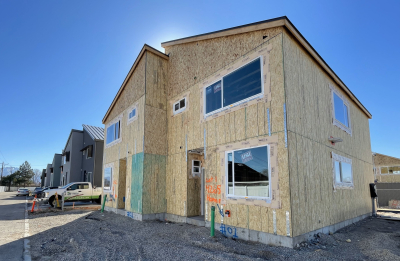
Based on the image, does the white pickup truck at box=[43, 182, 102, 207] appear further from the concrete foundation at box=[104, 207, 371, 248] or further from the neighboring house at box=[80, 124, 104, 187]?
the concrete foundation at box=[104, 207, 371, 248]

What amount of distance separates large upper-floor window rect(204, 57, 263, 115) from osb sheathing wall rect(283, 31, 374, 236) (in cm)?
103

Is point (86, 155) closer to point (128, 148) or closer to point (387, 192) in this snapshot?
point (128, 148)

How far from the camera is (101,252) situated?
646 centimetres

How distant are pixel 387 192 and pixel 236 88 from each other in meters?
19.4

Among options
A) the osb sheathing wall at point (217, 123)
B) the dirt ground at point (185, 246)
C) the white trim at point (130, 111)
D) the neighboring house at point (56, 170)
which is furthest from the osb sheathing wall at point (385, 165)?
the neighboring house at point (56, 170)

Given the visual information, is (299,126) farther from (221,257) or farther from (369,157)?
(369,157)

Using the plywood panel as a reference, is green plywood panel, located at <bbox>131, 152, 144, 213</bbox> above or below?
below

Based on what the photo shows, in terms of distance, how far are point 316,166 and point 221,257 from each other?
14.1ft

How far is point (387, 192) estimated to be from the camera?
20.6 metres

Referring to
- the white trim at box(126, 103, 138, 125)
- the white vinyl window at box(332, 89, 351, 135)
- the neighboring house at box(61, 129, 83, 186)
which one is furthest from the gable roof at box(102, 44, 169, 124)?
the neighboring house at box(61, 129, 83, 186)

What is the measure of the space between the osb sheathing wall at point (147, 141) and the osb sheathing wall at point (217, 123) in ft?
1.41

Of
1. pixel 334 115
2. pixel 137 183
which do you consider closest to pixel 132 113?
pixel 137 183

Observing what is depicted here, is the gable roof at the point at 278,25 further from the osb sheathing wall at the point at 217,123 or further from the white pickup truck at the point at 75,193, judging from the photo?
the white pickup truck at the point at 75,193

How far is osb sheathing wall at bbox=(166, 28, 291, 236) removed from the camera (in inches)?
278
